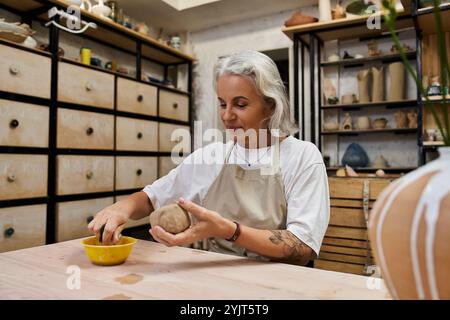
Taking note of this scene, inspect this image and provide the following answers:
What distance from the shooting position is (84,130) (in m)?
3.05

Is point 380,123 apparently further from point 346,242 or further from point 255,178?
point 255,178

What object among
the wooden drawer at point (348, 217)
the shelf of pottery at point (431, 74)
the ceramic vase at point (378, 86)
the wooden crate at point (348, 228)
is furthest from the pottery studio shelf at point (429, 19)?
the wooden drawer at point (348, 217)

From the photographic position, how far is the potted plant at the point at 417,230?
1.61 feet

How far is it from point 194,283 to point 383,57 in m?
3.50

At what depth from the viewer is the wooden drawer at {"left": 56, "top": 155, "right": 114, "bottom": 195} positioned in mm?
2848

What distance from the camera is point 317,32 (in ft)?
12.1

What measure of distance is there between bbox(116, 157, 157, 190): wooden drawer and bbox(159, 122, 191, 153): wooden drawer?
0.26 metres

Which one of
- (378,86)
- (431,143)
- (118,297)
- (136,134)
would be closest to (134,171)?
(136,134)

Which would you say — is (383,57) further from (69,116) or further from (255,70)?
(69,116)

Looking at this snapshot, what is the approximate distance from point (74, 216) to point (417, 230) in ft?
9.74

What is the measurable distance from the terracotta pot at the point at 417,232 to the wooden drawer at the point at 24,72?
2682 millimetres

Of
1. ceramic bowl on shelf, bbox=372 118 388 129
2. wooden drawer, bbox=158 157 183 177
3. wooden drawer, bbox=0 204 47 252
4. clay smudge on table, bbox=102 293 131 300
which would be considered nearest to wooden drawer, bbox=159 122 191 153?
wooden drawer, bbox=158 157 183 177

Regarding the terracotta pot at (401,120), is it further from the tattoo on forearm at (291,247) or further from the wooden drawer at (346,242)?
the tattoo on forearm at (291,247)

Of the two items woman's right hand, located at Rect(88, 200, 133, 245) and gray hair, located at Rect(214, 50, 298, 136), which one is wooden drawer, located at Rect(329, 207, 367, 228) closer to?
gray hair, located at Rect(214, 50, 298, 136)
